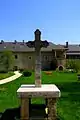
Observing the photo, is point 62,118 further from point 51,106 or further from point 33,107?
point 51,106

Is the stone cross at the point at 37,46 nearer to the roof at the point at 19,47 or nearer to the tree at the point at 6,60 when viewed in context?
the tree at the point at 6,60

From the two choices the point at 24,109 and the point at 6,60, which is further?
the point at 6,60

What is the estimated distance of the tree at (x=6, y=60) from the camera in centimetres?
6825

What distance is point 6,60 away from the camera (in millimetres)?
68938

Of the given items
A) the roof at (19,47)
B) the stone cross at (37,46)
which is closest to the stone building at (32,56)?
the roof at (19,47)

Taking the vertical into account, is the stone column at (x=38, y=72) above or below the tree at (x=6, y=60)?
below

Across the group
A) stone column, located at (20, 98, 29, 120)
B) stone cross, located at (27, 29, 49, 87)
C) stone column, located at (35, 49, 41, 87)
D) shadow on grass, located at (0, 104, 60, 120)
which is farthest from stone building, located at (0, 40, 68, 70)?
stone column, located at (20, 98, 29, 120)

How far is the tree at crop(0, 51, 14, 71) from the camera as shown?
224 feet

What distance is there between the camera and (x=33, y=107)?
1118cm

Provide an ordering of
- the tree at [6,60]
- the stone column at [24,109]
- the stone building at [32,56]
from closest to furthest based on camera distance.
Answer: the stone column at [24,109] → the tree at [6,60] → the stone building at [32,56]

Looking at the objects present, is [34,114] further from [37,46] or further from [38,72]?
[37,46]

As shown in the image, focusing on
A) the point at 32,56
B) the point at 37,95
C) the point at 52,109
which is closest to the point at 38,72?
the point at 37,95

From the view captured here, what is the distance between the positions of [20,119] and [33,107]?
1742mm

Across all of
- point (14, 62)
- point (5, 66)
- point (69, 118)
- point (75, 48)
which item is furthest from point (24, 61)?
point (69, 118)
